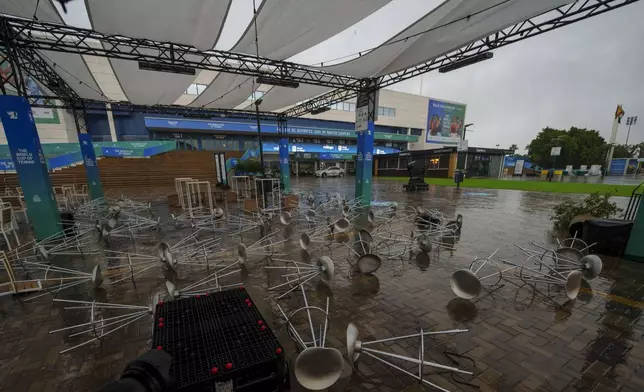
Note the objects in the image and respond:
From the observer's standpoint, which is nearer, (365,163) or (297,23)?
(297,23)

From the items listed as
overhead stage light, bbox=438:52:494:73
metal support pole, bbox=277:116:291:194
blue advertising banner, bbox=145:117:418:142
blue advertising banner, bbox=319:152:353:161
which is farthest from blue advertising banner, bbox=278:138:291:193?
blue advertising banner, bbox=319:152:353:161

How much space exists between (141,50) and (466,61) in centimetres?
1103

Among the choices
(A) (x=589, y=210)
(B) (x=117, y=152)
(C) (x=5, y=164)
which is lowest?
(A) (x=589, y=210)

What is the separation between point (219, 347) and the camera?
2.26 metres

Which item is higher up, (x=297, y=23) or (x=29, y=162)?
(x=297, y=23)

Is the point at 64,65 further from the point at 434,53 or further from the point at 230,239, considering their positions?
the point at 434,53

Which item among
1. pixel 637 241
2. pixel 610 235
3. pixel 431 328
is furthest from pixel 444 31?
pixel 431 328

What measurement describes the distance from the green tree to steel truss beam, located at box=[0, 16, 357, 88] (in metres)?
50.0

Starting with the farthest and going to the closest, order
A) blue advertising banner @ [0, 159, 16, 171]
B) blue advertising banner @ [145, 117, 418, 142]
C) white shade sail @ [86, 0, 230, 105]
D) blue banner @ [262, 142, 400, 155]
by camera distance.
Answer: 1. blue banner @ [262, 142, 400, 155]
2. blue advertising banner @ [145, 117, 418, 142]
3. blue advertising banner @ [0, 159, 16, 171]
4. white shade sail @ [86, 0, 230, 105]

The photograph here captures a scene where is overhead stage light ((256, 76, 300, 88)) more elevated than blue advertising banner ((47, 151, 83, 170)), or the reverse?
overhead stage light ((256, 76, 300, 88))

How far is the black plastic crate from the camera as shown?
6.56ft

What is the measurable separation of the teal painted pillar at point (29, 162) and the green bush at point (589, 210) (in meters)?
15.0

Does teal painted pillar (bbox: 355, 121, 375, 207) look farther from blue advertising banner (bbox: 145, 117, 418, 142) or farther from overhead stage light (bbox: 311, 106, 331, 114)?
blue advertising banner (bbox: 145, 117, 418, 142)

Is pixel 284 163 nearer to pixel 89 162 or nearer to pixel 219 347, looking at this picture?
pixel 89 162
